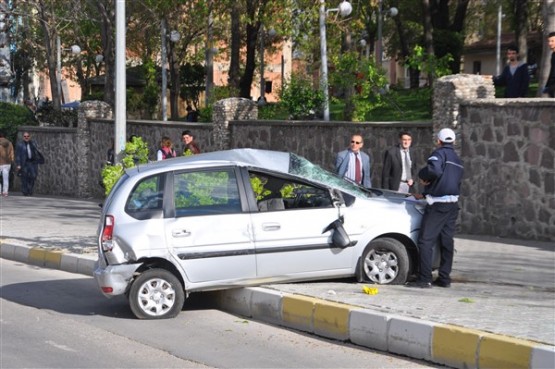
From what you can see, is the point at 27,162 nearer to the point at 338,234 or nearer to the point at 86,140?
the point at 86,140

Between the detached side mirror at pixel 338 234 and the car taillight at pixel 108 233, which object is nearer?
the car taillight at pixel 108 233

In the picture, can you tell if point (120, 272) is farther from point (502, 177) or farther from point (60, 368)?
point (502, 177)

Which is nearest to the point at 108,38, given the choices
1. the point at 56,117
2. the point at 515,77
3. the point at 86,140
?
the point at 86,140

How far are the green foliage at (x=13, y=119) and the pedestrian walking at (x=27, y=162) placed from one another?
12.0ft

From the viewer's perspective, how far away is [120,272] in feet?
34.7

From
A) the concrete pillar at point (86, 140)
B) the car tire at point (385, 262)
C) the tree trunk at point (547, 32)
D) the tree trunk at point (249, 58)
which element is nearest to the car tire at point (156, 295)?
the car tire at point (385, 262)

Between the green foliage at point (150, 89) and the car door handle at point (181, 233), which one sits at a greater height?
the green foliage at point (150, 89)

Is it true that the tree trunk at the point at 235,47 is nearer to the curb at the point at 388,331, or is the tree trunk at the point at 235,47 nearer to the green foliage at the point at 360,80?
the green foliage at the point at 360,80

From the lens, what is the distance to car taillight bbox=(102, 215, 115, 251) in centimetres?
1062

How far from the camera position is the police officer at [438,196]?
10867 mm

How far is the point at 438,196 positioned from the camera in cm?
1091

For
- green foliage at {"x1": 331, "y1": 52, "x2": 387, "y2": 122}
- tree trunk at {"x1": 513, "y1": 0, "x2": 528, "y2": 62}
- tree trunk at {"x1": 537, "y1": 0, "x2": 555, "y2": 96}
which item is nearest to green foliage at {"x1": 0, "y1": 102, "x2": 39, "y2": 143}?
green foliage at {"x1": 331, "y1": 52, "x2": 387, "y2": 122}

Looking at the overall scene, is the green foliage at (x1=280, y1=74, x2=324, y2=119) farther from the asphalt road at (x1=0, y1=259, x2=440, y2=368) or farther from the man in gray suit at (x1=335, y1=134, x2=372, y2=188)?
the asphalt road at (x1=0, y1=259, x2=440, y2=368)

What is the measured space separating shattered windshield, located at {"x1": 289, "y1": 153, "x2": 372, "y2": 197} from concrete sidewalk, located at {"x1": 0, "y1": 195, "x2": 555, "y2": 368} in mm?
1066
